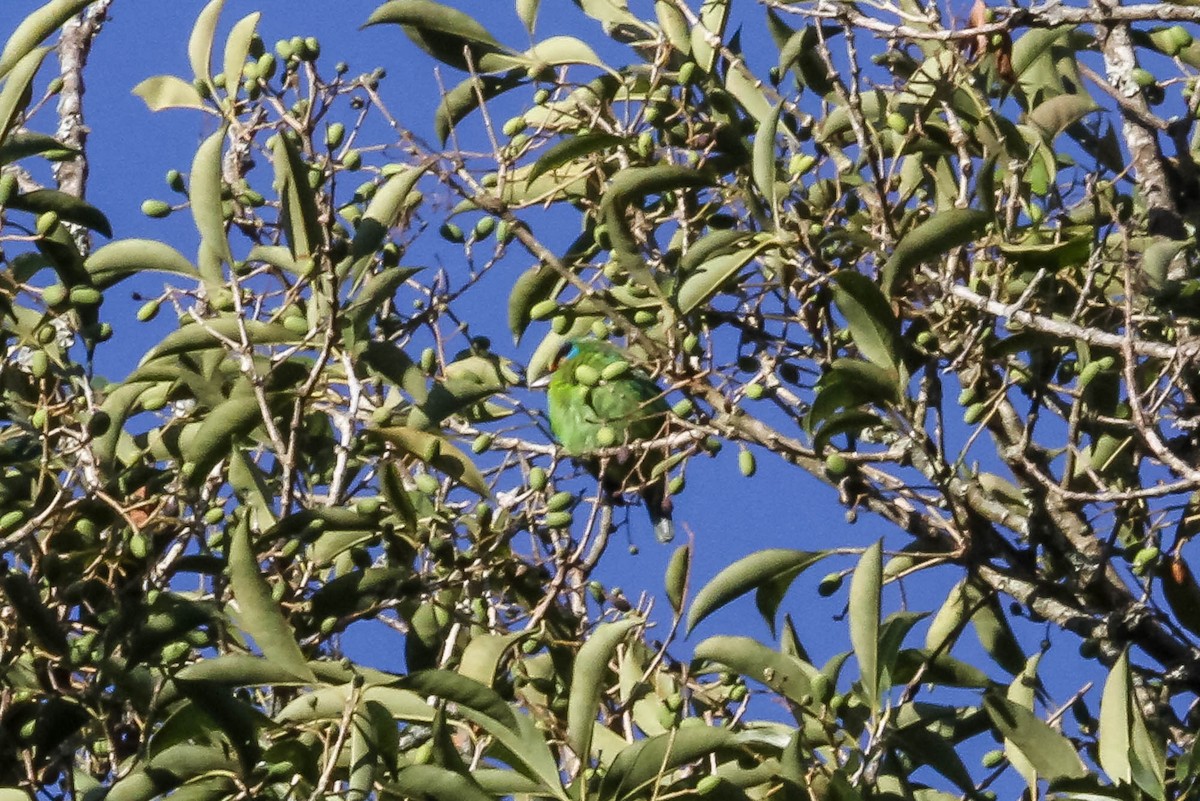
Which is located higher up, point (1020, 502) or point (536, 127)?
point (536, 127)

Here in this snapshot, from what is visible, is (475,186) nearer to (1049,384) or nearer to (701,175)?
(701,175)

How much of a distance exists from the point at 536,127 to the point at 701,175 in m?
0.53

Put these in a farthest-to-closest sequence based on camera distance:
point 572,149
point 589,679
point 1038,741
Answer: point 572,149
point 1038,741
point 589,679

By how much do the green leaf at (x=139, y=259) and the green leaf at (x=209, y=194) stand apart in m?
0.12

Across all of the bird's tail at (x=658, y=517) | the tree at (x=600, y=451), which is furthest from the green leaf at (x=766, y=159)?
the bird's tail at (x=658, y=517)

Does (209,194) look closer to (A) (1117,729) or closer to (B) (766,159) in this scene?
(B) (766,159)

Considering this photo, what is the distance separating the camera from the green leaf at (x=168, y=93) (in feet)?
9.60

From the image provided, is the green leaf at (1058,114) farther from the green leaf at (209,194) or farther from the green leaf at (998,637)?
the green leaf at (209,194)

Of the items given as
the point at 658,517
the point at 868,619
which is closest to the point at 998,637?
the point at 868,619

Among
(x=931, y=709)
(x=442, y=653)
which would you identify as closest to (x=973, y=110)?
(x=931, y=709)

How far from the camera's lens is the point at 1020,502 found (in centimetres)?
312

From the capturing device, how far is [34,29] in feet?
8.48

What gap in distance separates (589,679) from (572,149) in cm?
88

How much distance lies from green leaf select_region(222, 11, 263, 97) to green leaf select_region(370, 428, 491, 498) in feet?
2.03
